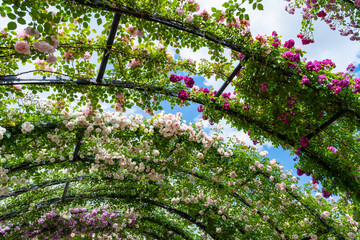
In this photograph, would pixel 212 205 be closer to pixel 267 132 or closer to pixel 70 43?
pixel 267 132

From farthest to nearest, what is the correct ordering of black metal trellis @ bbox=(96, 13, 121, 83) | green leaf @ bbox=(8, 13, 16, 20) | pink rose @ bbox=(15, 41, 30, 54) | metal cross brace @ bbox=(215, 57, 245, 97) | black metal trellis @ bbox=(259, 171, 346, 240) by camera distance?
1. black metal trellis @ bbox=(259, 171, 346, 240)
2. metal cross brace @ bbox=(215, 57, 245, 97)
3. black metal trellis @ bbox=(96, 13, 121, 83)
4. pink rose @ bbox=(15, 41, 30, 54)
5. green leaf @ bbox=(8, 13, 16, 20)

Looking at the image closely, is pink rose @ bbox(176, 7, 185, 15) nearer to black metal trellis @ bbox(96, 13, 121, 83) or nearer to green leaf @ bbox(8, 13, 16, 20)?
black metal trellis @ bbox(96, 13, 121, 83)

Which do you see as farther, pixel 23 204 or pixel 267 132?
pixel 23 204

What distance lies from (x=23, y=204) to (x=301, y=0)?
339 inches

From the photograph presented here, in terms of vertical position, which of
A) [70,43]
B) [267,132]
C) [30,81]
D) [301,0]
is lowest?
[30,81]

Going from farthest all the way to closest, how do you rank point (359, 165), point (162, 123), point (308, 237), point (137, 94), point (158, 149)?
point (308, 237) → point (158, 149) → point (162, 123) → point (359, 165) → point (137, 94)

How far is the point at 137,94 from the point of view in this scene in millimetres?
3391

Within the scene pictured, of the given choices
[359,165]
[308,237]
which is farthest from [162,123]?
[308,237]

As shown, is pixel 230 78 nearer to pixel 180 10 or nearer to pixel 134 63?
pixel 180 10

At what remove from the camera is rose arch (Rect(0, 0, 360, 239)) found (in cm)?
254

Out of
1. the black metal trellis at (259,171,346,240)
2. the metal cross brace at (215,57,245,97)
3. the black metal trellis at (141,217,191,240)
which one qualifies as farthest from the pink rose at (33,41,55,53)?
the black metal trellis at (141,217,191,240)

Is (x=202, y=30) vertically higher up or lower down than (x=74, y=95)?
higher up

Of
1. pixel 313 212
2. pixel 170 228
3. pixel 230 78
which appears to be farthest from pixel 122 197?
pixel 230 78

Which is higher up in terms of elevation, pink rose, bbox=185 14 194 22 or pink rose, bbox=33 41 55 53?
pink rose, bbox=185 14 194 22
